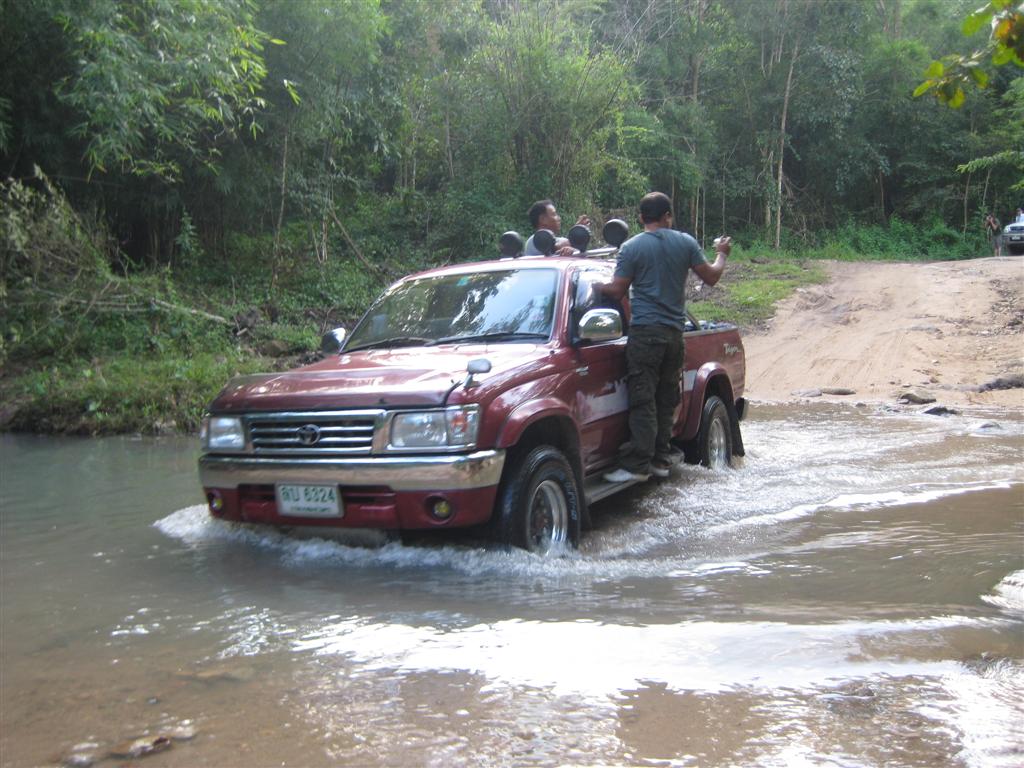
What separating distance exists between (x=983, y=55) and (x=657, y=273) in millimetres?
3316

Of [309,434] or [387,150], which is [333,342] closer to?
[309,434]

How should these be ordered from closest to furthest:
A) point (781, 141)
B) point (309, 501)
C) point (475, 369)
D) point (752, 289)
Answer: point (475, 369), point (309, 501), point (752, 289), point (781, 141)

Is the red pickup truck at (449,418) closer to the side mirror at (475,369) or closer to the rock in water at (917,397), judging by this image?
the side mirror at (475,369)

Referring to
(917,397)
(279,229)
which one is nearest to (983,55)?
(917,397)

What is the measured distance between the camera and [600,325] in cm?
548

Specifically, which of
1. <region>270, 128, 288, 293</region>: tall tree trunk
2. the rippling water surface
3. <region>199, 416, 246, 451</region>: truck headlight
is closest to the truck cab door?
the rippling water surface

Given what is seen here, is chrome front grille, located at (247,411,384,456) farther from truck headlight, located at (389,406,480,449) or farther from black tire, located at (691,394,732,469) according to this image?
black tire, located at (691,394,732,469)

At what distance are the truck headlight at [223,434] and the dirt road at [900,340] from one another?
892cm

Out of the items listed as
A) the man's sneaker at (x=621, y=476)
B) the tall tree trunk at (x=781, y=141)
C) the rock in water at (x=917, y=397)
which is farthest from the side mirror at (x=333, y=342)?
the tall tree trunk at (x=781, y=141)

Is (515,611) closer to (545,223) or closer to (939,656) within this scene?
(939,656)

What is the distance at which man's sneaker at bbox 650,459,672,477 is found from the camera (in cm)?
618

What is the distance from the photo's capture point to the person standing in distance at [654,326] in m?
6.08

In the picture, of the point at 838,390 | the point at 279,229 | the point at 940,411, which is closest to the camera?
the point at 940,411

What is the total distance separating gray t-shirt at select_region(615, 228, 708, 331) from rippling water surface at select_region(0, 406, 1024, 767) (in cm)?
127
